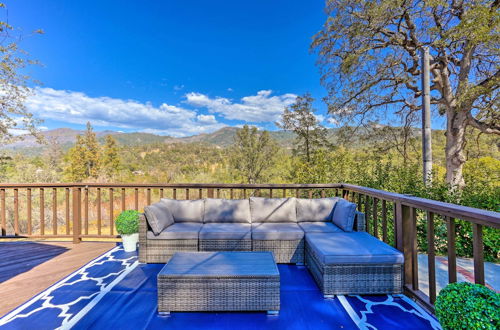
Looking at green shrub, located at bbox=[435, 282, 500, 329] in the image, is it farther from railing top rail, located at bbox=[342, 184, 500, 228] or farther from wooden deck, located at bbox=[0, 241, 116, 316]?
A: wooden deck, located at bbox=[0, 241, 116, 316]

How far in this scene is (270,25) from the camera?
9.70 m

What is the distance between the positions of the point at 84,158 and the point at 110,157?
81.2 inches

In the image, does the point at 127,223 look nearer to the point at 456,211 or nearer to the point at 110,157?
the point at 456,211

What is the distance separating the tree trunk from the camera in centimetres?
693

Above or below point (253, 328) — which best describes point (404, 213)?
above

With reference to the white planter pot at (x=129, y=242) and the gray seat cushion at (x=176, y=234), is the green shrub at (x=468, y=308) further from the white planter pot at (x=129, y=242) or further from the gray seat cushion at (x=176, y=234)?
the white planter pot at (x=129, y=242)

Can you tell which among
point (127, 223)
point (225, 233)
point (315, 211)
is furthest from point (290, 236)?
point (127, 223)

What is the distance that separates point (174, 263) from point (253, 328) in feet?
2.91

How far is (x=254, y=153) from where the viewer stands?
16562 millimetres

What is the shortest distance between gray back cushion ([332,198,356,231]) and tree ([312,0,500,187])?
5176 millimetres

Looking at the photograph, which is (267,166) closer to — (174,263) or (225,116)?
(225,116)

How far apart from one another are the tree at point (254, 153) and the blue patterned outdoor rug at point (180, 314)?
13956 millimetres

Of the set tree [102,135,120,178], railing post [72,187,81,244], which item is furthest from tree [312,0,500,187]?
tree [102,135,120,178]

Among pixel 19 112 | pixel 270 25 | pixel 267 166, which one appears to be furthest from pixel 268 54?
pixel 19 112
